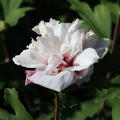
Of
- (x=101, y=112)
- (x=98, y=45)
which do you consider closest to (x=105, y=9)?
(x=101, y=112)

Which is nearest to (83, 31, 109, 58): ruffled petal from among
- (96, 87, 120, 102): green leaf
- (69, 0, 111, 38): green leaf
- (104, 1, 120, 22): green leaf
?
(96, 87, 120, 102): green leaf

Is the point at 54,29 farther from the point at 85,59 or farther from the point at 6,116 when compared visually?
the point at 6,116

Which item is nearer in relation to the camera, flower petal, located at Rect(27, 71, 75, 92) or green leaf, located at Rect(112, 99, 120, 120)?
flower petal, located at Rect(27, 71, 75, 92)

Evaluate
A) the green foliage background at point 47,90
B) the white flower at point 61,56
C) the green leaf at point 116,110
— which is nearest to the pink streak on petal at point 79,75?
the white flower at point 61,56

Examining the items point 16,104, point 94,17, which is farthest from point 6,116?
point 94,17

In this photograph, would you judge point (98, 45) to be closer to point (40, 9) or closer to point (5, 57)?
point (5, 57)

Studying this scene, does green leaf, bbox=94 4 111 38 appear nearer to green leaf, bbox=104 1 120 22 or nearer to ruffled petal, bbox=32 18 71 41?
green leaf, bbox=104 1 120 22
